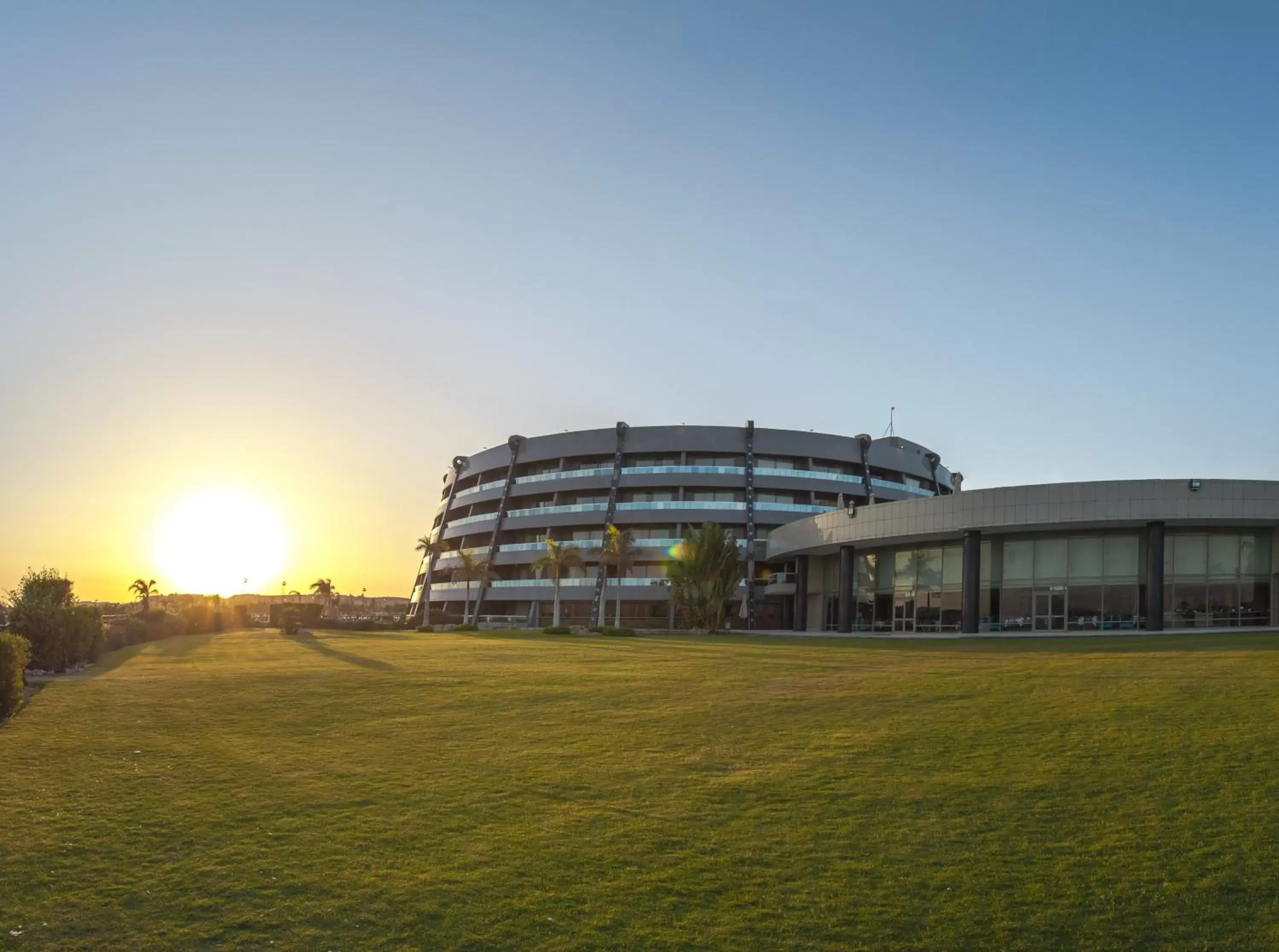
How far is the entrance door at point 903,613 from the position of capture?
55.8 metres

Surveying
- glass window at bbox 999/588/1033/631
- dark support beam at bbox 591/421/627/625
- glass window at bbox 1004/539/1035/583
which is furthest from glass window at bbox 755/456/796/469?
glass window at bbox 999/588/1033/631

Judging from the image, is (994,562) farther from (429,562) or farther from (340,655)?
(429,562)

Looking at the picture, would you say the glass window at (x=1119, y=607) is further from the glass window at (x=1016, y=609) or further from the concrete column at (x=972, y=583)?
the concrete column at (x=972, y=583)

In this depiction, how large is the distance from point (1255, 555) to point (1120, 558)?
21.1 feet

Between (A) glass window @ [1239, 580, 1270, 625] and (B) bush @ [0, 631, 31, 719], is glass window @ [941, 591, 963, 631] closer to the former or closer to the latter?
(A) glass window @ [1239, 580, 1270, 625]

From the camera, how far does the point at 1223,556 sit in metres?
46.7

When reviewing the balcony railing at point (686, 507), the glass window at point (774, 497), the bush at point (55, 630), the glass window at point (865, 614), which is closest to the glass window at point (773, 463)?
the glass window at point (774, 497)

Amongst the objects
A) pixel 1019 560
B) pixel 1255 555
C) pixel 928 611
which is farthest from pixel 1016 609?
pixel 1255 555

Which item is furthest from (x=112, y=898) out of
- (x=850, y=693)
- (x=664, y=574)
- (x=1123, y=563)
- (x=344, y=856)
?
(x=664, y=574)

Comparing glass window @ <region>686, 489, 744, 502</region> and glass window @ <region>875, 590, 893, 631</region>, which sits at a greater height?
glass window @ <region>686, 489, 744, 502</region>

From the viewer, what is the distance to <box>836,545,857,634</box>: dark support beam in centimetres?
5912

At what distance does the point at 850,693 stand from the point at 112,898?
15.2 metres

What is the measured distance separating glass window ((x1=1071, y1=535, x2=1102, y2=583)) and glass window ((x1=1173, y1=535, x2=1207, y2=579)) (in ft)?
11.1

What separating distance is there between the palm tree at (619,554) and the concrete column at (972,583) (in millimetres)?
31157
